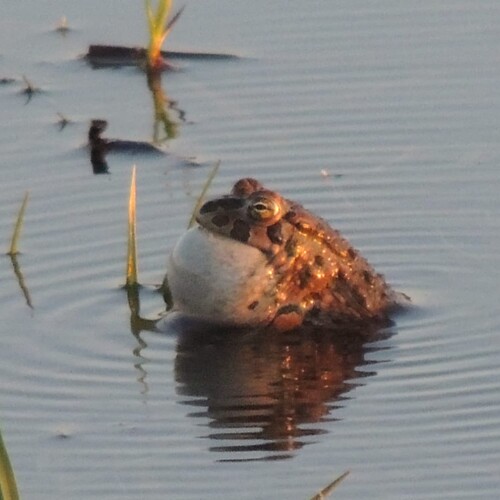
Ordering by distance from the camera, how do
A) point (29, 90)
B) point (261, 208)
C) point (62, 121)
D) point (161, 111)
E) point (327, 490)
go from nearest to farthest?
point (327, 490) → point (261, 208) → point (62, 121) → point (161, 111) → point (29, 90)

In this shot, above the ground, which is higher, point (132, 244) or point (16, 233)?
point (132, 244)

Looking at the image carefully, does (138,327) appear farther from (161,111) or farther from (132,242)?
(161,111)

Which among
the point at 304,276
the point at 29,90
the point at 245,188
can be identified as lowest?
the point at 29,90

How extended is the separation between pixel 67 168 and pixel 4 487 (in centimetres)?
474

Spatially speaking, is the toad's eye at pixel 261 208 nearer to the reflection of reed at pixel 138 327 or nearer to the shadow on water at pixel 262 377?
the shadow on water at pixel 262 377

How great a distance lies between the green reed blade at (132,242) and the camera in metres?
8.70

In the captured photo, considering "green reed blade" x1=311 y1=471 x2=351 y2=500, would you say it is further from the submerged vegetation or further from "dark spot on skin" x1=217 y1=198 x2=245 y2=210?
the submerged vegetation

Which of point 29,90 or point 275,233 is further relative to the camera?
point 29,90

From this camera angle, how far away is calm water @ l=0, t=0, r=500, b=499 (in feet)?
23.7

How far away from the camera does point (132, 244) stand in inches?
345

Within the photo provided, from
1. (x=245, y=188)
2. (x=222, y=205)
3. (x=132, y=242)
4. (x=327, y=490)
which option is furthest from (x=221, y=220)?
(x=327, y=490)

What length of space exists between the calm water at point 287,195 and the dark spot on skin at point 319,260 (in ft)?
1.00

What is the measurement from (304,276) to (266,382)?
779mm

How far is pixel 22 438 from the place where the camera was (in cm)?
743
